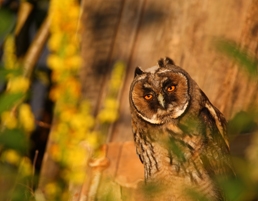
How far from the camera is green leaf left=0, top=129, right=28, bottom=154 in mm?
939

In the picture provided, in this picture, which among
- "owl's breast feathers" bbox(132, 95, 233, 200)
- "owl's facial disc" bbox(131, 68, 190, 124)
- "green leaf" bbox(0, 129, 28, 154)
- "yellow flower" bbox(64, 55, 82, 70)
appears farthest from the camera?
"yellow flower" bbox(64, 55, 82, 70)

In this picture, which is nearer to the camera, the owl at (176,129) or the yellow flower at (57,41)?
the owl at (176,129)

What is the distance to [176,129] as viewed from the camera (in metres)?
2.53

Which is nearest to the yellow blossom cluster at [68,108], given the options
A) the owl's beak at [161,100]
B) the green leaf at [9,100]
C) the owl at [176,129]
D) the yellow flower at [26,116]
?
the yellow flower at [26,116]

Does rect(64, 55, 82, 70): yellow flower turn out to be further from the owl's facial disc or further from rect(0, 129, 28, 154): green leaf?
rect(0, 129, 28, 154): green leaf

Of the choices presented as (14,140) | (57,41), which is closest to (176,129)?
(57,41)

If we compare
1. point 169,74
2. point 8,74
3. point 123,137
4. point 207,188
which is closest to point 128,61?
point 123,137

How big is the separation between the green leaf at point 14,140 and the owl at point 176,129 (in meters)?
1.30

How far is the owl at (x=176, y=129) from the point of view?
2340mm

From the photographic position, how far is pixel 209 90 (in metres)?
3.12

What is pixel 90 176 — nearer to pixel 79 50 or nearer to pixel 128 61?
pixel 128 61

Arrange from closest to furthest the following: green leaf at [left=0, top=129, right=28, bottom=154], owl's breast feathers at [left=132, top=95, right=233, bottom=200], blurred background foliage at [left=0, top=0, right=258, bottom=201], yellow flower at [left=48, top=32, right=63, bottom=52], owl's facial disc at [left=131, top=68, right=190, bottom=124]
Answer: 1. green leaf at [left=0, top=129, right=28, bottom=154]
2. owl's breast feathers at [left=132, top=95, right=233, bottom=200]
3. owl's facial disc at [left=131, top=68, right=190, bottom=124]
4. blurred background foliage at [left=0, top=0, right=258, bottom=201]
5. yellow flower at [left=48, top=32, right=63, bottom=52]

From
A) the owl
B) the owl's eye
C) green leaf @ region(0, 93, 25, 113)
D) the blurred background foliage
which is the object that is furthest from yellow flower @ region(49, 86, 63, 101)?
green leaf @ region(0, 93, 25, 113)

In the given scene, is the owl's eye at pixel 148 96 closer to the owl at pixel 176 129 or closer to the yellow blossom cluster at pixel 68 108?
the owl at pixel 176 129
